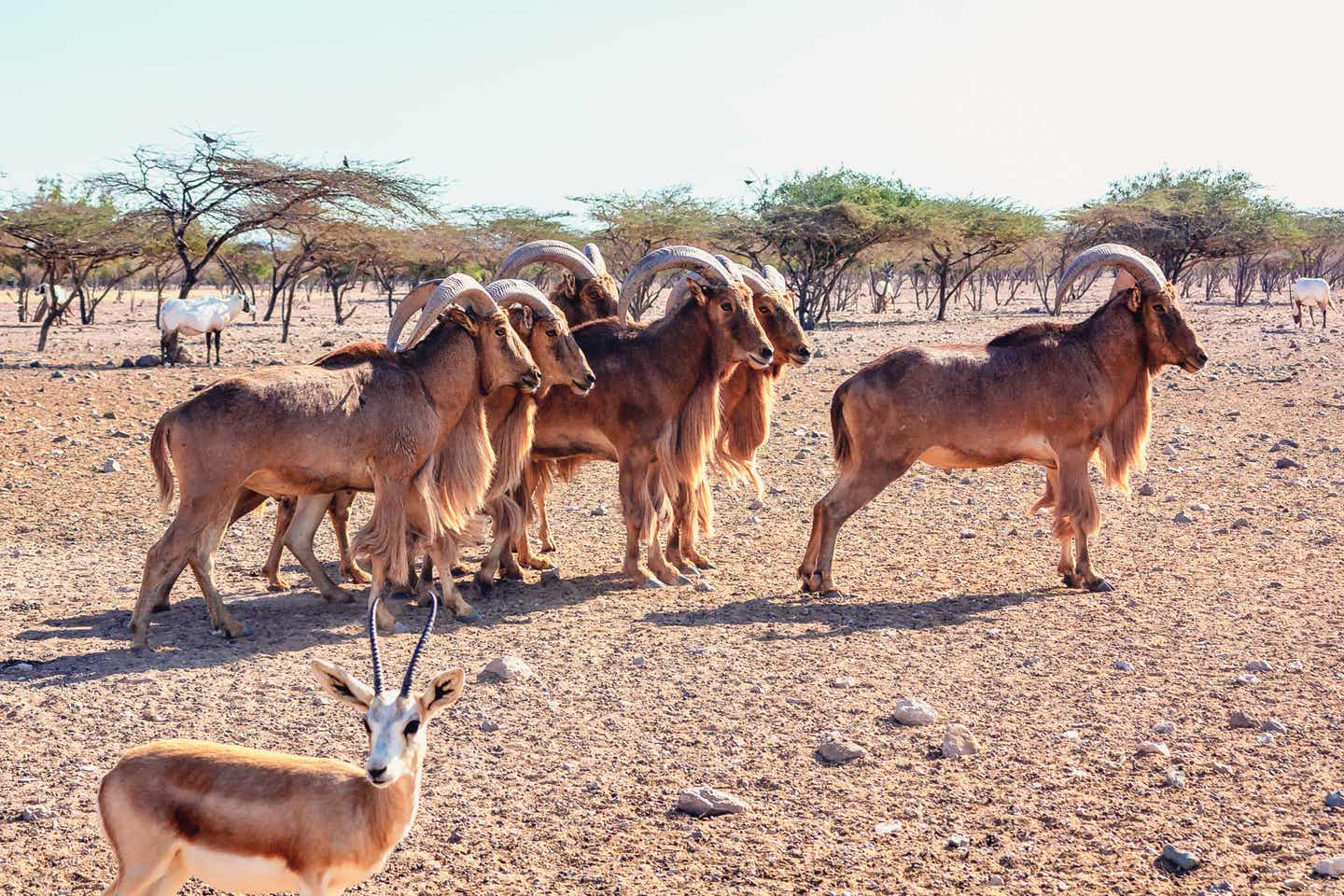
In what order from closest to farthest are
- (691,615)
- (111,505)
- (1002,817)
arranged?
(1002,817) → (691,615) → (111,505)

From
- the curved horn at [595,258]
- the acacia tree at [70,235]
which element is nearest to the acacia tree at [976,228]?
the acacia tree at [70,235]

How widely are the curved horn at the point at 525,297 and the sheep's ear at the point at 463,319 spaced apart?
41cm

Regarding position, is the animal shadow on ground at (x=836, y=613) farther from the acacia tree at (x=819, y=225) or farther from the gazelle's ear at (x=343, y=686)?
the acacia tree at (x=819, y=225)

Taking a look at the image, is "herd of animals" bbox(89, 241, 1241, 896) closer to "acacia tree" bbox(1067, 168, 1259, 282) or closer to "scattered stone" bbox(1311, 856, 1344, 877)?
"scattered stone" bbox(1311, 856, 1344, 877)

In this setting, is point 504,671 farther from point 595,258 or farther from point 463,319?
point 595,258

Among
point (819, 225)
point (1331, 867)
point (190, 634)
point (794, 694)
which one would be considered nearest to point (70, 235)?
point (819, 225)

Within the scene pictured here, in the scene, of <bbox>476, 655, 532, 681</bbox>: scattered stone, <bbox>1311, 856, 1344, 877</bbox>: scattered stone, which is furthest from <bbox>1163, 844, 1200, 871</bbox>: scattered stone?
<bbox>476, 655, 532, 681</bbox>: scattered stone

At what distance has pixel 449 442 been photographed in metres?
7.93

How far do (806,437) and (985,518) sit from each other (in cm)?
385

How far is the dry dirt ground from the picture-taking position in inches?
178

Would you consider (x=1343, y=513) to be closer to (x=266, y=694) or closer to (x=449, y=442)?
(x=449, y=442)

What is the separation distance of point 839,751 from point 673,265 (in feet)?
15.6

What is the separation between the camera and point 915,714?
5730mm

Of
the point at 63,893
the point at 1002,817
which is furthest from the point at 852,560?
the point at 63,893
